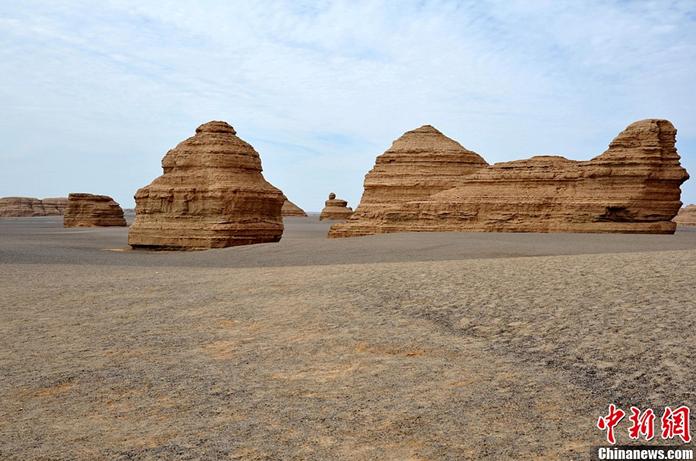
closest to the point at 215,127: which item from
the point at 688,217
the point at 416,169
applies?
the point at 416,169

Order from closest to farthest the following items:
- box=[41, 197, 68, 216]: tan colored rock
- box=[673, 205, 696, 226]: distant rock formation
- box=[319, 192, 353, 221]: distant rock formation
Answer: box=[673, 205, 696, 226]: distant rock formation < box=[319, 192, 353, 221]: distant rock formation < box=[41, 197, 68, 216]: tan colored rock

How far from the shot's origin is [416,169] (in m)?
34.8

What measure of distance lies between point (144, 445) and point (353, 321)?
12.3 ft

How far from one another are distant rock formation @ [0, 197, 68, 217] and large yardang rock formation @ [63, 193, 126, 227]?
55.2m

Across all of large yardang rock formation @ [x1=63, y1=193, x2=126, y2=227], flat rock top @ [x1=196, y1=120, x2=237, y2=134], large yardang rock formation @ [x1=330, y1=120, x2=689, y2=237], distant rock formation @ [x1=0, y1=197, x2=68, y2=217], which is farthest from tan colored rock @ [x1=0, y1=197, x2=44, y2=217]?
large yardang rock formation @ [x1=330, y1=120, x2=689, y2=237]

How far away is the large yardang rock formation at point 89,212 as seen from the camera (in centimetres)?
5278

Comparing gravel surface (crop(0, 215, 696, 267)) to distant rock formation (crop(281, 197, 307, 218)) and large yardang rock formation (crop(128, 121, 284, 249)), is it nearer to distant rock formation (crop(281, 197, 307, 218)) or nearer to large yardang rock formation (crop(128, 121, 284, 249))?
large yardang rock formation (crop(128, 121, 284, 249))

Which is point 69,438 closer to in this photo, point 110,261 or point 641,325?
point 641,325

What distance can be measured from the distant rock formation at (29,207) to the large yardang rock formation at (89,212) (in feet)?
181

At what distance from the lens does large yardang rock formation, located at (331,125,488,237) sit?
112ft

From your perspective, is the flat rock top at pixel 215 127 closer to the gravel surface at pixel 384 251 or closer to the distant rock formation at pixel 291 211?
the gravel surface at pixel 384 251

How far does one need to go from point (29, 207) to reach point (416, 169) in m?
89.0

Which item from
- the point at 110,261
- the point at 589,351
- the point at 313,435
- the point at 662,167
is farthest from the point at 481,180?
the point at 313,435

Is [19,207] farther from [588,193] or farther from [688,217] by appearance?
[588,193]
